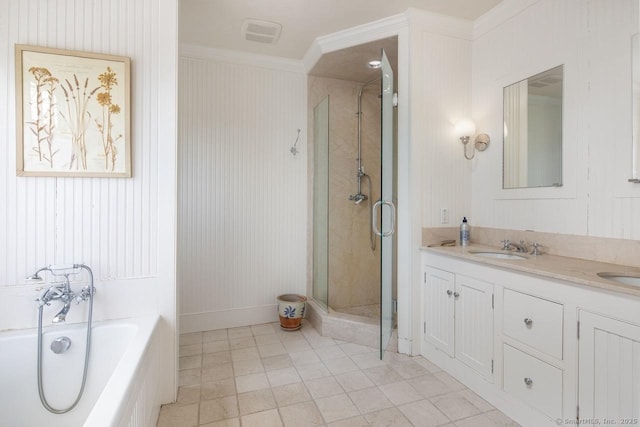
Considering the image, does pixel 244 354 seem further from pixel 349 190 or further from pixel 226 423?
pixel 349 190

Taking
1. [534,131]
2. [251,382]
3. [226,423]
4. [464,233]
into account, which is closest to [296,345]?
[251,382]

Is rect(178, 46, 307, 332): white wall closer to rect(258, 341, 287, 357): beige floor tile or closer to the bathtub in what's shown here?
rect(258, 341, 287, 357): beige floor tile

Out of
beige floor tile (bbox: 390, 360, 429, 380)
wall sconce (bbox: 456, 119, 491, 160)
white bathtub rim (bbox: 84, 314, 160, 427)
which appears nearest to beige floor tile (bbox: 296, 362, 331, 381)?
beige floor tile (bbox: 390, 360, 429, 380)

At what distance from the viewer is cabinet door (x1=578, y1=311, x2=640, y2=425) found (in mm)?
1252

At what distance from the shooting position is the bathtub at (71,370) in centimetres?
150

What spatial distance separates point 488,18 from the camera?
2.52m

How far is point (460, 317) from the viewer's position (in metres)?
2.15

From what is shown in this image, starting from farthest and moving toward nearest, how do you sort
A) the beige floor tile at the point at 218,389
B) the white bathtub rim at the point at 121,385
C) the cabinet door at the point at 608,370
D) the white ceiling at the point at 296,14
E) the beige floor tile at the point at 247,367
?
1. the white ceiling at the point at 296,14
2. the beige floor tile at the point at 247,367
3. the beige floor tile at the point at 218,389
4. the cabinet door at the point at 608,370
5. the white bathtub rim at the point at 121,385

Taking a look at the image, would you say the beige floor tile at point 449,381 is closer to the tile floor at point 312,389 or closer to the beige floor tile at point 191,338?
the tile floor at point 312,389

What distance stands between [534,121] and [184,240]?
3.06 meters

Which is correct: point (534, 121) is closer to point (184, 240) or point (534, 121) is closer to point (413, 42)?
point (413, 42)

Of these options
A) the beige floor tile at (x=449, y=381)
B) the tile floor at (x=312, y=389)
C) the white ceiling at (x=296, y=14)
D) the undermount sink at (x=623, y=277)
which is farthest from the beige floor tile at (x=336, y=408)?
the white ceiling at (x=296, y=14)

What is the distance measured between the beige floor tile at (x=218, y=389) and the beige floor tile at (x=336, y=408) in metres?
0.59

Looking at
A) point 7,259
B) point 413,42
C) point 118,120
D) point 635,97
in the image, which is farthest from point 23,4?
point 635,97
